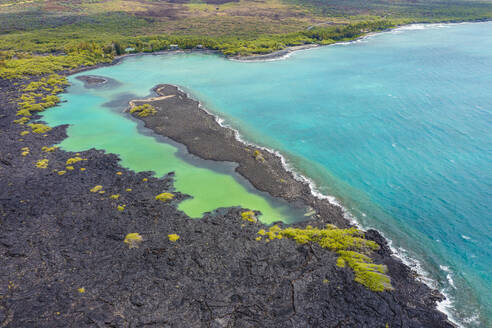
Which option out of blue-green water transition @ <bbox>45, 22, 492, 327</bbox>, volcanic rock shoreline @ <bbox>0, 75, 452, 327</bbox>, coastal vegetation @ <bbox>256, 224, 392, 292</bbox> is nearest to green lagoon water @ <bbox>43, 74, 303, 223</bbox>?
blue-green water transition @ <bbox>45, 22, 492, 327</bbox>

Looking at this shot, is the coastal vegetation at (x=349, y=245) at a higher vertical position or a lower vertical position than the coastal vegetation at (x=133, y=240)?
higher

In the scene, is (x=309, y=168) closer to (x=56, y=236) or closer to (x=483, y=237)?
(x=483, y=237)

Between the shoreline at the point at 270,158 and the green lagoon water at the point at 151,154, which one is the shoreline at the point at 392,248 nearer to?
the shoreline at the point at 270,158

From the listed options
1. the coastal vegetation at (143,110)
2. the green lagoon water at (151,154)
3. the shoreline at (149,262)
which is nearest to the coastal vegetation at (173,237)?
the shoreline at (149,262)

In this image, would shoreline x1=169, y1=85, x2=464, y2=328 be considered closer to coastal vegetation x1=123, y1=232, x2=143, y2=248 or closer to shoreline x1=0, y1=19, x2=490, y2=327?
shoreline x1=0, y1=19, x2=490, y2=327

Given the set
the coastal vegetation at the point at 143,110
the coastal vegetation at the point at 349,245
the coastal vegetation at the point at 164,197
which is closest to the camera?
the coastal vegetation at the point at 349,245
